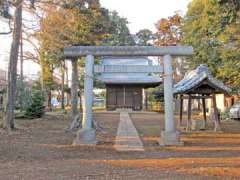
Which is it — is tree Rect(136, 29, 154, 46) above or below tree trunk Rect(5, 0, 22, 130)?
above

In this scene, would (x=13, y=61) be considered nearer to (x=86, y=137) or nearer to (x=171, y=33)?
(x=86, y=137)

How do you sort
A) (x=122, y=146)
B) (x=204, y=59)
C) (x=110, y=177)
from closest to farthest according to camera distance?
(x=110, y=177), (x=122, y=146), (x=204, y=59)

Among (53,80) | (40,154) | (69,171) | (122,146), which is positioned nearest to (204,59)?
(53,80)

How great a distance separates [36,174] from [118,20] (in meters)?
49.3

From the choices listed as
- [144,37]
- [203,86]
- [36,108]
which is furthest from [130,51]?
[144,37]

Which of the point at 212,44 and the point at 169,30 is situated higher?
the point at 169,30

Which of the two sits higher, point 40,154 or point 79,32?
point 79,32

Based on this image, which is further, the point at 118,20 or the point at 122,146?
the point at 118,20

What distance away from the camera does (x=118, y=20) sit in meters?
56.3

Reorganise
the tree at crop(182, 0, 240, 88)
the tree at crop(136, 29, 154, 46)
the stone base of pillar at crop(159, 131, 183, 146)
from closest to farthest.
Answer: the stone base of pillar at crop(159, 131, 183, 146)
the tree at crop(182, 0, 240, 88)
the tree at crop(136, 29, 154, 46)

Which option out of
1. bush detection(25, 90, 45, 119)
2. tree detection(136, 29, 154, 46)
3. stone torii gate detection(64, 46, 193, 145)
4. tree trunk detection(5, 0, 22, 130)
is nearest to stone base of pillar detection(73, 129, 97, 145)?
stone torii gate detection(64, 46, 193, 145)

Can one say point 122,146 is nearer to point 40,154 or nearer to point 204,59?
point 40,154

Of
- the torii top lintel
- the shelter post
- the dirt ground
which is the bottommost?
the dirt ground

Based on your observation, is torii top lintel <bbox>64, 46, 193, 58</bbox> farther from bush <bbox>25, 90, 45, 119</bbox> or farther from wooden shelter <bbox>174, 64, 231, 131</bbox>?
bush <bbox>25, 90, 45, 119</bbox>
